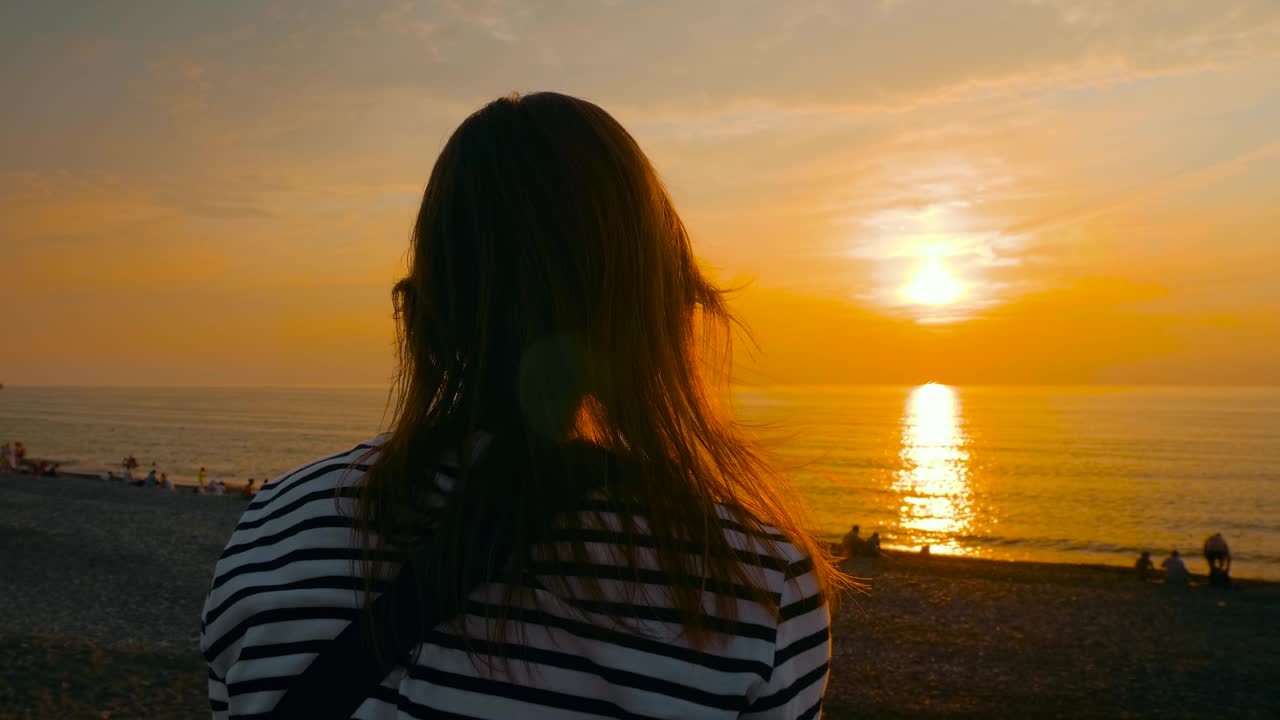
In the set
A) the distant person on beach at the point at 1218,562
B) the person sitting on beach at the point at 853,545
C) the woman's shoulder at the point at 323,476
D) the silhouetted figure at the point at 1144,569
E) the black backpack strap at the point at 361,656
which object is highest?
the woman's shoulder at the point at 323,476

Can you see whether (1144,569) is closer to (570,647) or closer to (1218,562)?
(1218,562)

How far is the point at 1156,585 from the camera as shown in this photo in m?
24.0

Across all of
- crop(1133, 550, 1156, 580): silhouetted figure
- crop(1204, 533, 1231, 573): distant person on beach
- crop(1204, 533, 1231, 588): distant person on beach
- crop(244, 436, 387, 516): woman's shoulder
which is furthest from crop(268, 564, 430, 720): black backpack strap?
crop(1204, 533, 1231, 573): distant person on beach

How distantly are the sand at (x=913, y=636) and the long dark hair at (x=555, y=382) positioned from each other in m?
9.85

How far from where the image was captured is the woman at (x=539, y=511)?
1.18m

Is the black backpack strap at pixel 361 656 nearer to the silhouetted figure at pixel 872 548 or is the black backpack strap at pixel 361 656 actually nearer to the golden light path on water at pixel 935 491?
the silhouetted figure at pixel 872 548

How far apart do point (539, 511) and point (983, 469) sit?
267ft

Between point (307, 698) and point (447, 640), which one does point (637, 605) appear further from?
point (307, 698)

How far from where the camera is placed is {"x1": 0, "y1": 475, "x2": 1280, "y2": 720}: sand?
34.6 ft

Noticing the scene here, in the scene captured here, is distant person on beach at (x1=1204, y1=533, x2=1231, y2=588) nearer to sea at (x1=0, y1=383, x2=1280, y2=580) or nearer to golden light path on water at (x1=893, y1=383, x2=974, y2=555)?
sea at (x1=0, y1=383, x2=1280, y2=580)

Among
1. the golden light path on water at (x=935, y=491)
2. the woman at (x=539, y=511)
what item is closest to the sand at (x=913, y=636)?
the woman at (x=539, y=511)

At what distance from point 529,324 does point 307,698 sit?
0.60 meters

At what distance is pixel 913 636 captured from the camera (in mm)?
17156

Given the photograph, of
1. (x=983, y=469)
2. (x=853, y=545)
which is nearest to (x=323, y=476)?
(x=853, y=545)
